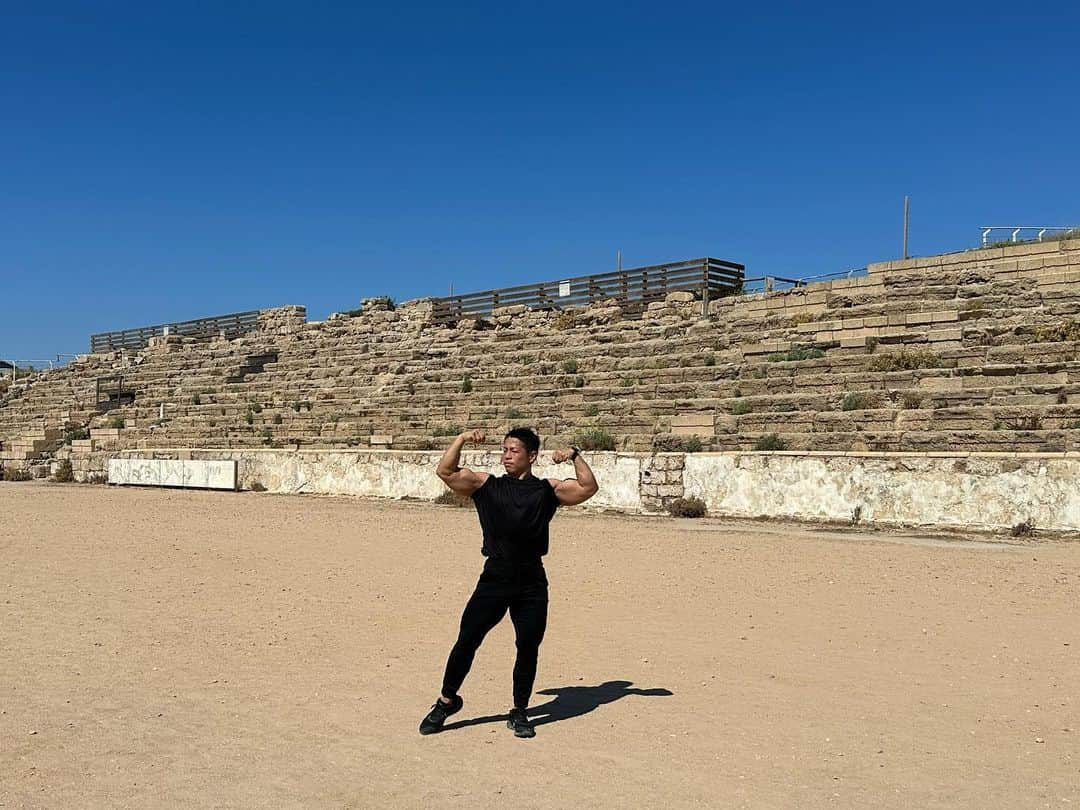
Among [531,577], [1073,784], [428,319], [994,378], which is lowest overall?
[1073,784]

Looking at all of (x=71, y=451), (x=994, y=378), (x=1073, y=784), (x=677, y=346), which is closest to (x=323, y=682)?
(x=1073, y=784)

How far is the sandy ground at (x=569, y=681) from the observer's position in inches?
185

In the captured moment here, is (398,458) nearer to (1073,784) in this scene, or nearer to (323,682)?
(323,682)

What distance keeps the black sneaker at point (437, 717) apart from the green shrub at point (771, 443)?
1342 centimetres

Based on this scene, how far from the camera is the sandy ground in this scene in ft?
15.4

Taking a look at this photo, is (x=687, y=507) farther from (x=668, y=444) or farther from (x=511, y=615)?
(x=511, y=615)

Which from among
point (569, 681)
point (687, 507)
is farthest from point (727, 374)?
point (569, 681)

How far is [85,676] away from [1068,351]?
15928mm

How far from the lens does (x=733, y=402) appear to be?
20.0 m

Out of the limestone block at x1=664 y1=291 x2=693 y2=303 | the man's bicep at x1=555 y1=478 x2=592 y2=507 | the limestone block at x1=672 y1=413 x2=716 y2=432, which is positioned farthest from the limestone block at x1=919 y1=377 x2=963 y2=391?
the man's bicep at x1=555 y1=478 x2=592 y2=507

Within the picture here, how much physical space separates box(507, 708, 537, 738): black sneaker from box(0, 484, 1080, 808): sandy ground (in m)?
0.07

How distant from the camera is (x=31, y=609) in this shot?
29.9 ft

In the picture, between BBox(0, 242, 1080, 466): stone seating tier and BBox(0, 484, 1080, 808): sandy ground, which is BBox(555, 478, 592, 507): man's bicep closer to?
BBox(0, 484, 1080, 808): sandy ground

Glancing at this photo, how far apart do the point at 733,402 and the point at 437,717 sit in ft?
50.3
